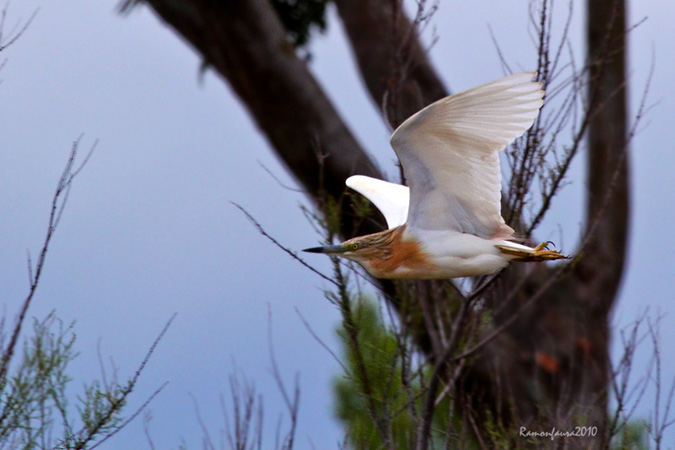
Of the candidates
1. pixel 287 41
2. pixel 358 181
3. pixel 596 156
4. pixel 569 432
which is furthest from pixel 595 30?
pixel 569 432

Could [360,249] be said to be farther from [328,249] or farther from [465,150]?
[465,150]

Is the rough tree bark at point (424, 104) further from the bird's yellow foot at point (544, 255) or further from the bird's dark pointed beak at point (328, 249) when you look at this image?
the bird's yellow foot at point (544, 255)

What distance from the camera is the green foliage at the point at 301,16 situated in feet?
21.5

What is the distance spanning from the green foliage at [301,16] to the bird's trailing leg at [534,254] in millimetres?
4237

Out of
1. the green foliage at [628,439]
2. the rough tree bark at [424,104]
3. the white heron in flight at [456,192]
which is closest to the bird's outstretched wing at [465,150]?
the white heron in flight at [456,192]

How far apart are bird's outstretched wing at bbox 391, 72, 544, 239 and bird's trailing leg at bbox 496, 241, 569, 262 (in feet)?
0.42

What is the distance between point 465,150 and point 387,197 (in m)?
0.66

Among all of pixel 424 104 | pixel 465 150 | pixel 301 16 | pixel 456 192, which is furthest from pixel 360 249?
pixel 301 16

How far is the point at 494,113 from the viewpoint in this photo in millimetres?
2477

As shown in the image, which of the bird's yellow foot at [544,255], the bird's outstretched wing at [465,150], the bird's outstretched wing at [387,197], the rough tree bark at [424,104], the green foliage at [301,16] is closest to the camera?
the bird's outstretched wing at [465,150]

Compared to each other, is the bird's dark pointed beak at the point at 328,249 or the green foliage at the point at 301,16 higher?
the green foliage at the point at 301,16

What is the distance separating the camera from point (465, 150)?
8.58 ft

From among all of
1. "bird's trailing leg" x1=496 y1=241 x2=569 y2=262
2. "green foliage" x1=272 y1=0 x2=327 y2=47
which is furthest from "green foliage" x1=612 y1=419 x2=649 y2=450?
"green foliage" x1=272 y1=0 x2=327 y2=47

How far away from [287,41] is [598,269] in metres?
2.74
